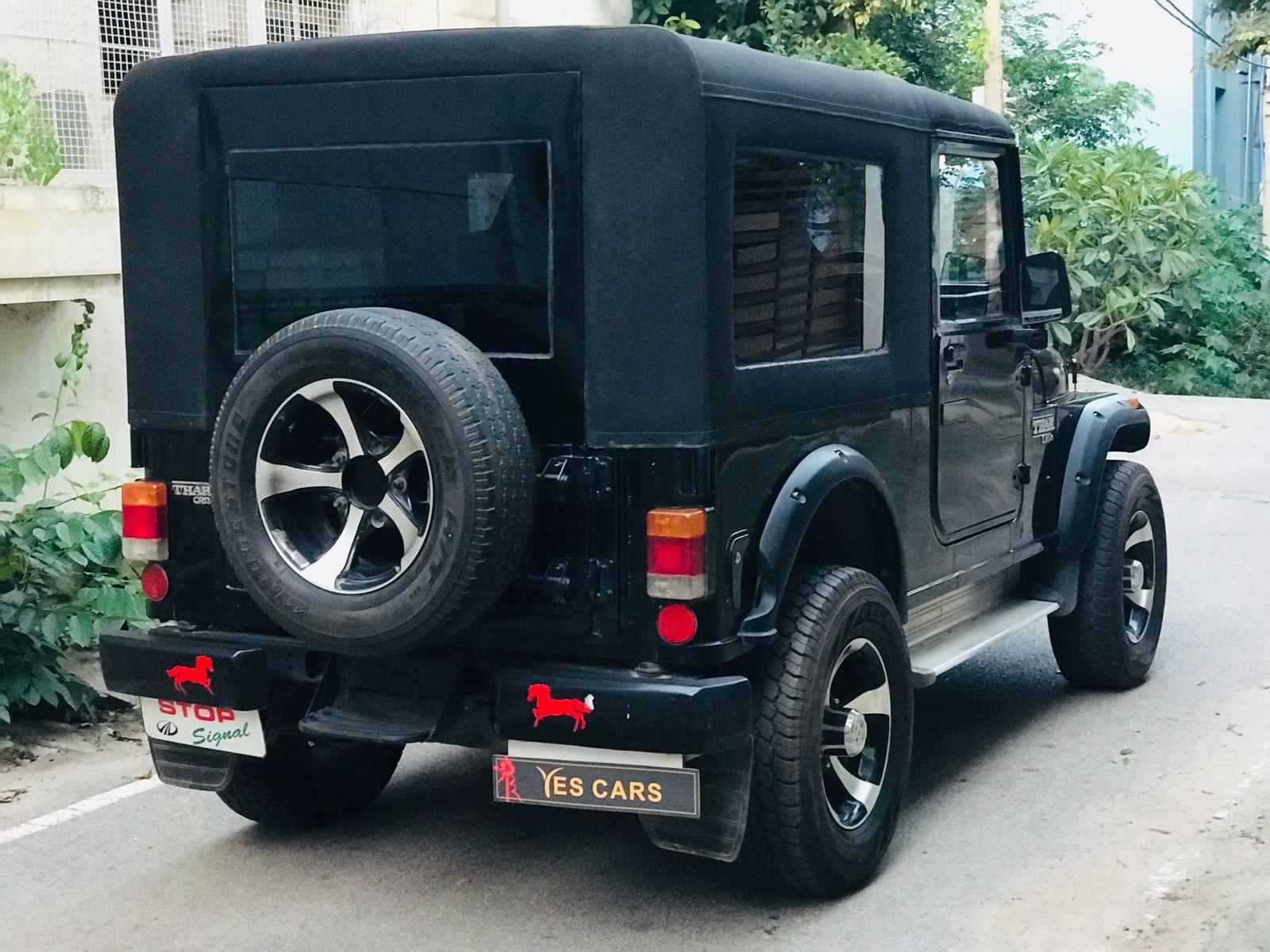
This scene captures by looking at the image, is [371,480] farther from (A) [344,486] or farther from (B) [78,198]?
(B) [78,198]

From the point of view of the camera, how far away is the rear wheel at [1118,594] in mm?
6406

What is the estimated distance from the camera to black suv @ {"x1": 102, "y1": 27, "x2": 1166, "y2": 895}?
13.2 feet

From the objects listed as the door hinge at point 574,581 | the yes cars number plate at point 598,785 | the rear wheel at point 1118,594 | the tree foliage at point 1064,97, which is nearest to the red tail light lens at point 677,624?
the door hinge at point 574,581

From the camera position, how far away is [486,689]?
170 inches

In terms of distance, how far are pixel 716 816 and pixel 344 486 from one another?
123 cm

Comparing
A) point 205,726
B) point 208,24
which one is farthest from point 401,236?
point 208,24

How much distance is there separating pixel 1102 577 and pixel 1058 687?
0.61 meters

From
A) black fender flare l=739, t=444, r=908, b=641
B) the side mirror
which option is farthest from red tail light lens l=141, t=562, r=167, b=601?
the side mirror

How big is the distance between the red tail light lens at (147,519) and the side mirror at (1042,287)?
123 inches

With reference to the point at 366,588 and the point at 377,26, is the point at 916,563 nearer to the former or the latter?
the point at 366,588

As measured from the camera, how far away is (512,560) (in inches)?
158

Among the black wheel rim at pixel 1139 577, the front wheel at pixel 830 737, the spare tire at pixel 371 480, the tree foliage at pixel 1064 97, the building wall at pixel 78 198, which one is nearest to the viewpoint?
the spare tire at pixel 371 480

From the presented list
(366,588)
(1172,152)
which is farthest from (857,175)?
(1172,152)

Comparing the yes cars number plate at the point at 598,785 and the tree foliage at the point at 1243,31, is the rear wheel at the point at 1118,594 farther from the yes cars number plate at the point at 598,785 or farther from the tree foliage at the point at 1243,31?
the tree foliage at the point at 1243,31
